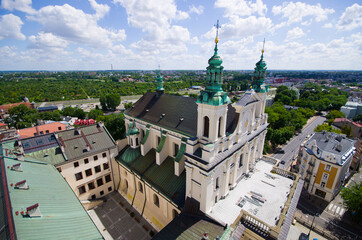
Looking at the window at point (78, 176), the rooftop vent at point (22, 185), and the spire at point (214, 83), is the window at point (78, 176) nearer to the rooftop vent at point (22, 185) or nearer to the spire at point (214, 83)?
the rooftop vent at point (22, 185)

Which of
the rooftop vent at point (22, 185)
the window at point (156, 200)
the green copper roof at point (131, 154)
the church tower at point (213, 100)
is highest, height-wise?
the church tower at point (213, 100)

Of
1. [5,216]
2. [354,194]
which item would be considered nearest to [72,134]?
[5,216]

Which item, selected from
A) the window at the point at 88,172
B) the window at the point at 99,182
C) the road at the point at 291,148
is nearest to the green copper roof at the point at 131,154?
the window at the point at 88,172

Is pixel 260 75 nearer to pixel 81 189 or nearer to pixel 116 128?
pixel 81 189

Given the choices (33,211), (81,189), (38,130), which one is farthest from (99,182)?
(38,130)

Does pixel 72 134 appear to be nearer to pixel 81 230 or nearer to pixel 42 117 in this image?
pixel 81 230

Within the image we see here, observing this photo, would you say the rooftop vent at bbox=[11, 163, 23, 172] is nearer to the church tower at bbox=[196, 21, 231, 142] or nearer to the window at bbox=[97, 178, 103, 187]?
the window at bbox=[97, 178, 103, 187]
